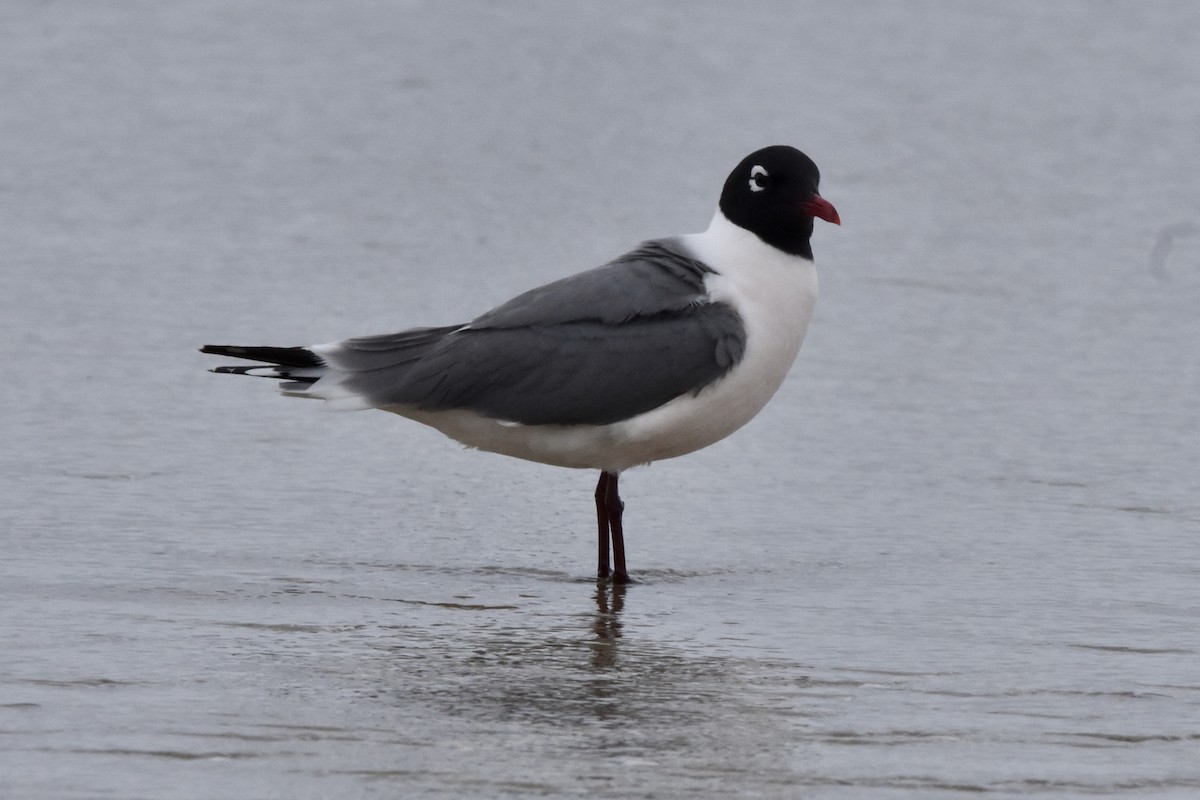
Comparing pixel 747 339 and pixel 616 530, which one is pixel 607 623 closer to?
pixel 616 530

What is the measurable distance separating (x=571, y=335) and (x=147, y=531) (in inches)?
49.9

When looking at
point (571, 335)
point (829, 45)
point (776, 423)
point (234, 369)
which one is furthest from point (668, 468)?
point (829, 45)

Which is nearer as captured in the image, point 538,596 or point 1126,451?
point 538,596

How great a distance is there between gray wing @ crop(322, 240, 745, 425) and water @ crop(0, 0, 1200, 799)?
1.47 feet

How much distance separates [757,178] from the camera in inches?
209

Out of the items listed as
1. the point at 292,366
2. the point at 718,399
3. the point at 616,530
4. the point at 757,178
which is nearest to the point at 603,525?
the point at 616,530

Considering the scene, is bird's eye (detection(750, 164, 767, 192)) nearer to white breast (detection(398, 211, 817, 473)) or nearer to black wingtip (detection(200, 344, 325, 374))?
white breast (detection(398, 211, 817, 473))

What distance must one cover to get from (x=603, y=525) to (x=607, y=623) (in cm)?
55

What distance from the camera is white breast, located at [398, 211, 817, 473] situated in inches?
196

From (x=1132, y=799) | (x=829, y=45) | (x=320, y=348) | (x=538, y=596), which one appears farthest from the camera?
(x=829, y=45)

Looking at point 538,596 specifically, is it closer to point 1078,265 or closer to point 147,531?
point 147,531

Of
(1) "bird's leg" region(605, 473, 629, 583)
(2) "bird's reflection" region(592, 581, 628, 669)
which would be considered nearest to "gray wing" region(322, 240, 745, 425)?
(1) "bird's leg" region(605, 473, 629, 583)

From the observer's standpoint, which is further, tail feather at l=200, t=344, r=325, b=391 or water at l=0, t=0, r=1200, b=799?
tail feather at l=200, t=344, r=325, b=391

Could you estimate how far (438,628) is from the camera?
441 centimetres
